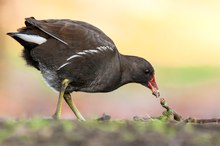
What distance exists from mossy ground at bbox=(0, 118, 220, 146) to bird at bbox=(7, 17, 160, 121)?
106 inches

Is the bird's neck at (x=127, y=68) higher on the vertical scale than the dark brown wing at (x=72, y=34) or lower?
lower

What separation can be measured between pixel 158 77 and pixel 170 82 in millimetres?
533

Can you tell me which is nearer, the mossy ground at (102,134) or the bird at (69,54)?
the mossy ground at (102,134)

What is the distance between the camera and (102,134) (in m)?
4.78

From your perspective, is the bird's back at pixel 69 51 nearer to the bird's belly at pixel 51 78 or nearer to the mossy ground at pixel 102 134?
the bird's belly at pixel 51 78

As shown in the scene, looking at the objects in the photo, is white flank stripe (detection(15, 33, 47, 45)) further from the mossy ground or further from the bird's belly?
the mossy ground

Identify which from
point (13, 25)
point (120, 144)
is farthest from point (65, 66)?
point (13, 25)

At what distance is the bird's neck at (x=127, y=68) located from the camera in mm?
8602

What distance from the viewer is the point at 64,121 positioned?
520 centimetres

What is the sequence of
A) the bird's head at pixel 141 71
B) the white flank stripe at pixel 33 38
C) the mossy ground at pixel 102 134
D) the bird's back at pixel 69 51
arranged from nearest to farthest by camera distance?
the mossy ground at pixel 102 134
the bird's back at pixel 69 51
the white flank stripe at pixel 33 38
the bird's head at pixel 141 71

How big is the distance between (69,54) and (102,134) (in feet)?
10.3

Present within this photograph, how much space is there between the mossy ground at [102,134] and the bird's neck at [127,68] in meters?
3.42

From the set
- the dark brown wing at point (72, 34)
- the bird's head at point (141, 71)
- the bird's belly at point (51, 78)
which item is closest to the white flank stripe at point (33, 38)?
the dark brown wing at point (72, 34)

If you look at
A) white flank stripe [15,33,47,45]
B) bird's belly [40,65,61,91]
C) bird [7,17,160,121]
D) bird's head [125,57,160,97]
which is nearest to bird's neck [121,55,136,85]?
bird's head [125,57,160,97]
